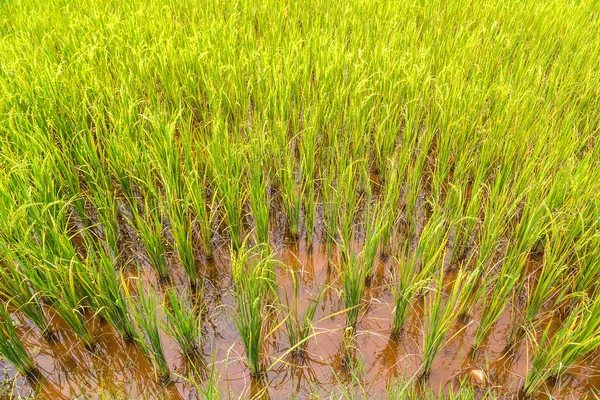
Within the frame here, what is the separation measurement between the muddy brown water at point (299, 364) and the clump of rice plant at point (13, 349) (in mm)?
59

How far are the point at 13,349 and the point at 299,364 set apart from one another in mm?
963

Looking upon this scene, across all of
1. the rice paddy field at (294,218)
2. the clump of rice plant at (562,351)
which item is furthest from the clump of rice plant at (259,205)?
the clump of rice plant at (562,351)

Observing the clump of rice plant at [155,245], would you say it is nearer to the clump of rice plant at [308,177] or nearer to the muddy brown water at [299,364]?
the muddy brown water at [299,364]

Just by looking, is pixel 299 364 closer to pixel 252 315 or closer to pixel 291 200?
pixel 252 315

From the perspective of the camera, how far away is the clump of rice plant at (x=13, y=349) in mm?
1347

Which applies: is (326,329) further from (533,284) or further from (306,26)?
(306,26)

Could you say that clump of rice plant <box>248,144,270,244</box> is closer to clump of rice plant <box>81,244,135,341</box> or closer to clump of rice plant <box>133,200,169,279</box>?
clump of rice plant <box>133,200,169,279</box>

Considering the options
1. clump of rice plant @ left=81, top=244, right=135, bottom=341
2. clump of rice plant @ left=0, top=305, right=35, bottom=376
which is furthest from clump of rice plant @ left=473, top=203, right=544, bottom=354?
clump of rice plant @ left=0, top=305, right=35, bottom=376

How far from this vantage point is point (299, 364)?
1533 millimetres

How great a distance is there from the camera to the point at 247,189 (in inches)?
77.0

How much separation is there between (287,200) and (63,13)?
2758 millimetres

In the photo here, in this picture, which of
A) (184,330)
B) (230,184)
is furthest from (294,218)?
(184,330)

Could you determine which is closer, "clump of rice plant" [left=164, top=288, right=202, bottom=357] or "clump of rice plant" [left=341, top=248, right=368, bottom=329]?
"clump of rice plant" [left=164, top=288, right=202, bottom=357]

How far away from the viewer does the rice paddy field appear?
1.48m
